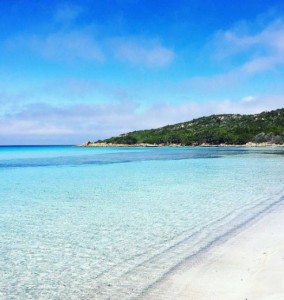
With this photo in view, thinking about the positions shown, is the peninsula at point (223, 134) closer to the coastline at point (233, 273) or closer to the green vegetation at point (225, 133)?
the green vegetation at point (225, 133)

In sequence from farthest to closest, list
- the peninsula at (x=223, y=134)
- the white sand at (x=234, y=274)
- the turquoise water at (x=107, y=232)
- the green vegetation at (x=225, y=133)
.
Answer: the green vegetation at (x=225, y=133), the peninsula at (x=223, y=134), the turquoise water at (x=107, y=232), the white sand at (x=234, y=274)

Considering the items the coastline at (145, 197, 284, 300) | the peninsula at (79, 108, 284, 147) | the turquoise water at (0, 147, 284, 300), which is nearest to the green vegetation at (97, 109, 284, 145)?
the peninsula at (79, 108, 284, 147)

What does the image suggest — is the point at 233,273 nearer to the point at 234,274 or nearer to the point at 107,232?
the point at 234,274

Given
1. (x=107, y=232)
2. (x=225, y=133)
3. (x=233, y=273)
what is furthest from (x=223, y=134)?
(x=233, y=273)

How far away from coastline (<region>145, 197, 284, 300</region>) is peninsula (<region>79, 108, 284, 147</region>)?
119699mm

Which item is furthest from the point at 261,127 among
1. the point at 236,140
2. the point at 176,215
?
the point at 176,215

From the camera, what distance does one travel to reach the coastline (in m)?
5.69

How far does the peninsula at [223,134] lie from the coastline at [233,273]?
119699 millimetres

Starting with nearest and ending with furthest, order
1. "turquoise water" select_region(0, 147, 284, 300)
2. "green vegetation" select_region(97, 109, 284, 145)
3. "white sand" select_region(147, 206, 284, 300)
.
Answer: "white sand" select_region(147, 206, 284, 300) < "turquoise water" select_region(0, 147, 284, 300) < "green vegetation" select_region(97, 109, 284, 145)

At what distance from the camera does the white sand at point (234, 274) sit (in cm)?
568

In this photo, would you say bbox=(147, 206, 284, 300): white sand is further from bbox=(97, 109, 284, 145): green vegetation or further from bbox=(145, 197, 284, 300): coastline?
bbox=(97, 109, 284, 145): green vegetation

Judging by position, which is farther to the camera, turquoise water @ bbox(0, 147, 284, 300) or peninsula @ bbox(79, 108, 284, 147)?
peninsula @ bbox(79, 108, 284, 147)

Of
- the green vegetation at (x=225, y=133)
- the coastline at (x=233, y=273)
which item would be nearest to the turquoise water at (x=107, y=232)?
the coastline at (x=233, y=273)

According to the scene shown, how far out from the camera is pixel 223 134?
146 meters
